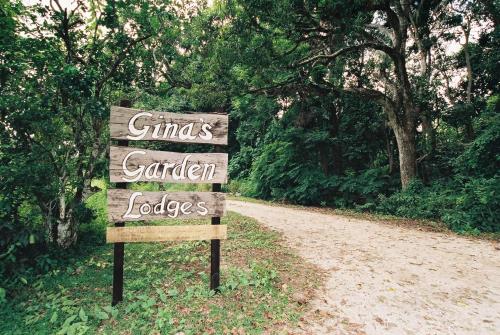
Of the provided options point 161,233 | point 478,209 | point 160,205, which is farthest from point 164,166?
point 478,209

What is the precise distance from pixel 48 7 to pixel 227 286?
4780 millimetres

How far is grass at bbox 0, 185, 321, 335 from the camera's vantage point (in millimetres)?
3162

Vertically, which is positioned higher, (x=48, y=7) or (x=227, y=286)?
(x=48, y=7)

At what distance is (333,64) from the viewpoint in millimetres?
11570

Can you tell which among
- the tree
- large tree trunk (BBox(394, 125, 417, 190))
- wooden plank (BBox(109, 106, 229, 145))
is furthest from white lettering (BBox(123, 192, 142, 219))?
large tree trunk (BBox(394, 125, 417, 190))

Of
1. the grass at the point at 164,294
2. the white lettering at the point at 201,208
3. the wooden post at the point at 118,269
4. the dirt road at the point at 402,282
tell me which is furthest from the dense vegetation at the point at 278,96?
the dirt road at the point at 402,282

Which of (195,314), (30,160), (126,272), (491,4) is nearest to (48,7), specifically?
(30,160)

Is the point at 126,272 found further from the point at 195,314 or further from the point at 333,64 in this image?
the point at 333,64

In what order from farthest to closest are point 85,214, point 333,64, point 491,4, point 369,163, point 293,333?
1. point 369,163
2. point 333,64
3. point 491,4
4. point 85,214
5. point 293,333

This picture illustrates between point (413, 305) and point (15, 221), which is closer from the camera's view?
point (413, 305)

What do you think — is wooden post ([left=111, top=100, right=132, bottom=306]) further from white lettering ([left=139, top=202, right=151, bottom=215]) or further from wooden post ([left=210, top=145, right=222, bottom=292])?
wooden post ([left=210, top=145, right=222, bottom=292])

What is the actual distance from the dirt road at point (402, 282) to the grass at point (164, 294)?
18.4 inches

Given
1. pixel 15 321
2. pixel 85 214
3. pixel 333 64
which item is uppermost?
pixel 333 64

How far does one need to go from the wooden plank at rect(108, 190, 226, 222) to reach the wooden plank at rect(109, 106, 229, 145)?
70 centimetres
